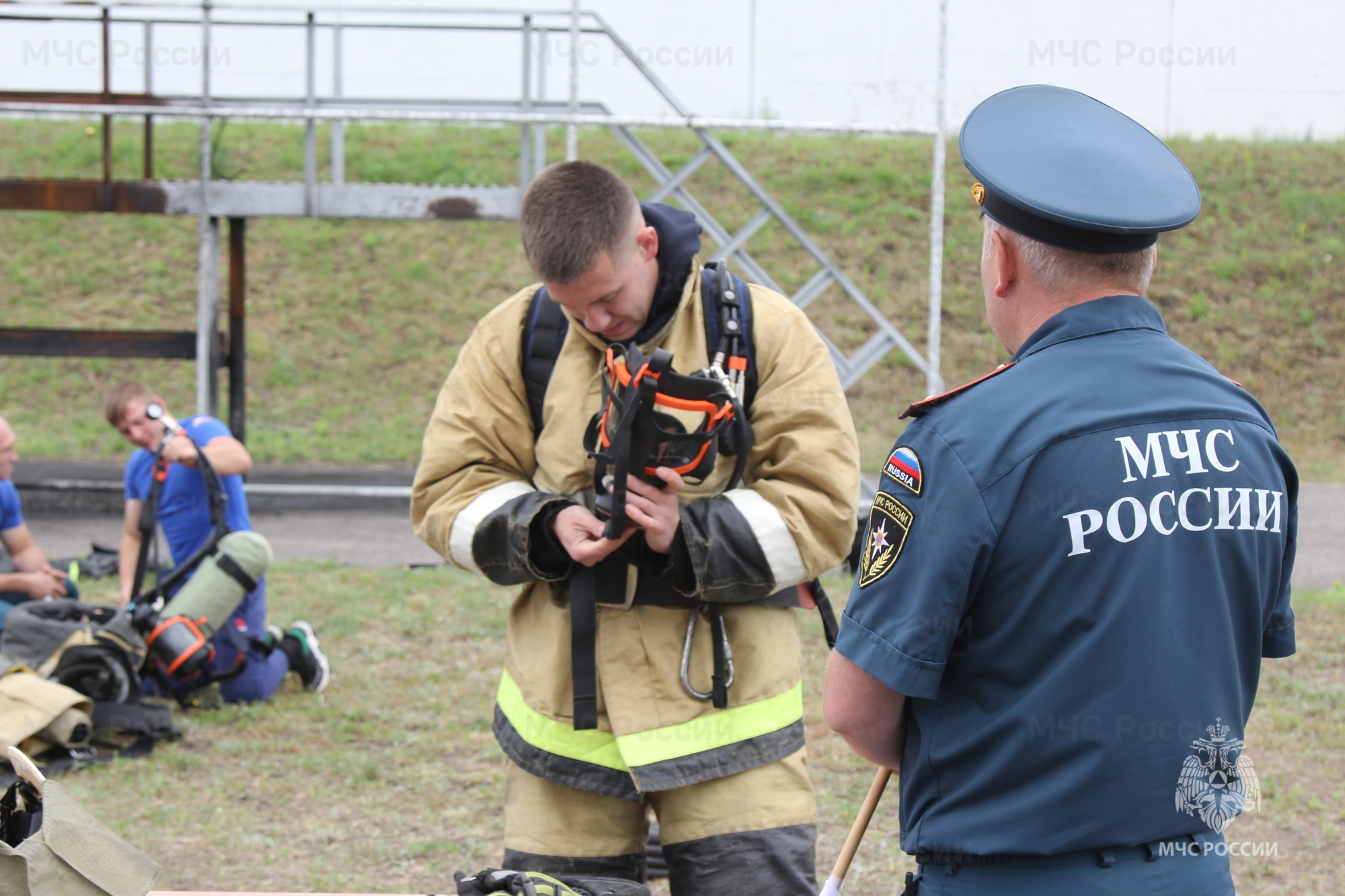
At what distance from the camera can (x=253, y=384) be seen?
44.7ft

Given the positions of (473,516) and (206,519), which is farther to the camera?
(206,519)

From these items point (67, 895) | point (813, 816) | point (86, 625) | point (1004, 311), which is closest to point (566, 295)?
point (1004, 311)

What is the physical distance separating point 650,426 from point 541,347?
0.44 m

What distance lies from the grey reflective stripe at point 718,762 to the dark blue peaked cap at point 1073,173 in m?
1.23

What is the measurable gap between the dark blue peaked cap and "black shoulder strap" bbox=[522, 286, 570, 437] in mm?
1077

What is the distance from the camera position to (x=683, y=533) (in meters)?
2.25

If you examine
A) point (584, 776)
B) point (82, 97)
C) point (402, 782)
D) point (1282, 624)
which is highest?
point (82, 97)

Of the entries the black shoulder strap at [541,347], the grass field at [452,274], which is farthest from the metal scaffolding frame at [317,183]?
the black shoulder strap at [541,347]

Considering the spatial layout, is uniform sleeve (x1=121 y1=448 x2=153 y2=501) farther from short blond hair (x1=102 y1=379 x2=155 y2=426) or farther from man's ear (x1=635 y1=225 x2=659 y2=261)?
man's ear (x1=635 y1=225 x2=659 y2=261)

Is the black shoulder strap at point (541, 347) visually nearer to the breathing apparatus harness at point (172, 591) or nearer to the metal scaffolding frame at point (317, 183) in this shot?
the breathing apparatus harness at point (172, 591)

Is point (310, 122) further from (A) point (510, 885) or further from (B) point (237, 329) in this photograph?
(A) point (510, 885)

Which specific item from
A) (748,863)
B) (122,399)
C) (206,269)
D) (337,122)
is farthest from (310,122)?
(748,863)

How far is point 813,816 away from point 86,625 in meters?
4.02

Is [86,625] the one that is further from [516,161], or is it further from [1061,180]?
[516,161]
